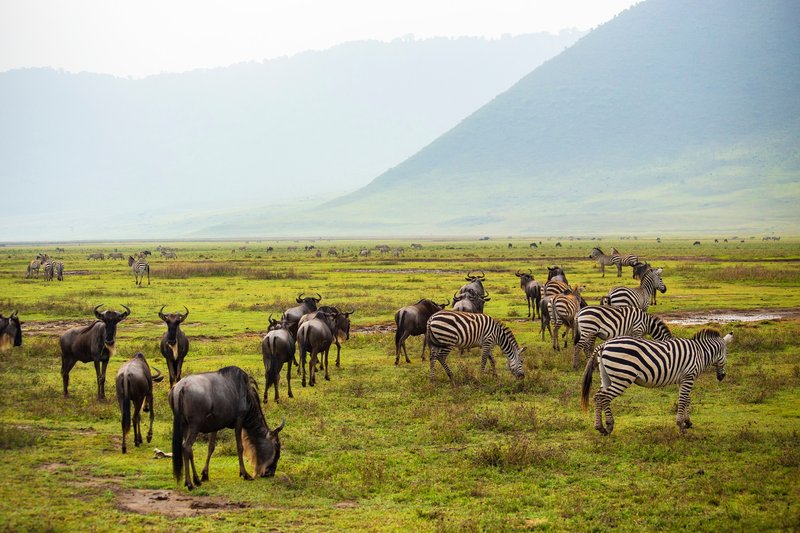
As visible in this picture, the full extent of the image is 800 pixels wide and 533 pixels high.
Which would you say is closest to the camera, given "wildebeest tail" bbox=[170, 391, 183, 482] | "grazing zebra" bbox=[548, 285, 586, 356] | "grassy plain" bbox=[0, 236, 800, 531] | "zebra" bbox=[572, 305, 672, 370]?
"grassy plain" bbox=[0, 236, 800, 531]

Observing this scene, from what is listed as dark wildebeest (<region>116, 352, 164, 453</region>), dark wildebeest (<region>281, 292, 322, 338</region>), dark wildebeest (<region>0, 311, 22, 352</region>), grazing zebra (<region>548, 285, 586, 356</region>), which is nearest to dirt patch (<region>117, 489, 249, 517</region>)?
dark wildebeest (<region>116, 352, 164, 453</region>)

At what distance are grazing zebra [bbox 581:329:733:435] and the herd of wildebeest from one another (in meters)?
0.02

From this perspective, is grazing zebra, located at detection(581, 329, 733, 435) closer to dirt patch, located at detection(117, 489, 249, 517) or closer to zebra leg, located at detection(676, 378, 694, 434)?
zebra leg, located at detection(676, 378, 694, 434)

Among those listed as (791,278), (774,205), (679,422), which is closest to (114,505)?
(679,422)

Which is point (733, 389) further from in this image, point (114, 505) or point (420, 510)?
point (114, 505)

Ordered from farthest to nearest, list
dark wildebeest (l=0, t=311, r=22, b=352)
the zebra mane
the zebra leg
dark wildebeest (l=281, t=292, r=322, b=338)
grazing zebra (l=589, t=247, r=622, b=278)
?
grazing zebra (l=589, t=247, r=622, b=278)
dark wildebeest (l=0, t=311, r=22, b=352)
dark wildebeest (l=281, t=292, r=322, b=338)
the zebra mane
the zebra leg

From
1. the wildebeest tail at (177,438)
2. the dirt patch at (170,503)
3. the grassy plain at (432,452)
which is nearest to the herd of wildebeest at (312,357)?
the wildebeest tail at (177,438)

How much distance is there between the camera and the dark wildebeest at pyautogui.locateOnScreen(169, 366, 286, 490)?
37.0 feet

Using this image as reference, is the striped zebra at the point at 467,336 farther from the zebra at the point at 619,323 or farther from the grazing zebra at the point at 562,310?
the grazing zebra at the point at 562,310

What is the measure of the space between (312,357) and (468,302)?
6.14 m

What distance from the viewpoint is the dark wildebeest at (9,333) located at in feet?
69.7

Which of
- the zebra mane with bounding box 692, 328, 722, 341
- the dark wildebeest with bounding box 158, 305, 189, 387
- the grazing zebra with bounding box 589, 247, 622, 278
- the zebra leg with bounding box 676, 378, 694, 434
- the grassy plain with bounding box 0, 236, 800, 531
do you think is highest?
the grazing zebra with bounding box 589, 247, 622, 278

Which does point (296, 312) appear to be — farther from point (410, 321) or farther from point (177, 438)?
point (177, 438)

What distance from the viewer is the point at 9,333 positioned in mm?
21422
